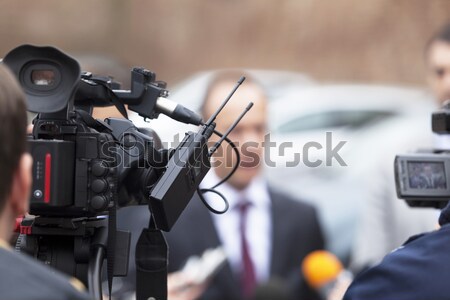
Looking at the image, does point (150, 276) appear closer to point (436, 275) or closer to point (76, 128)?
point (76, 128)

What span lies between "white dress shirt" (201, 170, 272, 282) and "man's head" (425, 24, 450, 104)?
106 centimetres

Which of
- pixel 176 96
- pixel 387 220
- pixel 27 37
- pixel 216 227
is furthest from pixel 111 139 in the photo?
pixel 27 37

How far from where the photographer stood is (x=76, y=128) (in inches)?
97.3

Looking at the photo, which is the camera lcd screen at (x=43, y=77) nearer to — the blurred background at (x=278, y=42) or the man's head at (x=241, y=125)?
the man's head at (x=241, y=125)

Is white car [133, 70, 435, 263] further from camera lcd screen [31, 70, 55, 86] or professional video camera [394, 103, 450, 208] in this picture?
camera lcd screen [31, 70, 55, 86]

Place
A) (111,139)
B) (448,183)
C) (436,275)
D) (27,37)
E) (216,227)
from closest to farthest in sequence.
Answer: (436,275)
(111,139)
(448,183)
(216,227)
(27,37)

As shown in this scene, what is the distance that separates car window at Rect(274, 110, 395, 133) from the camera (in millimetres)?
9016

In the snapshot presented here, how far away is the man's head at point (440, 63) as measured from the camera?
488cm

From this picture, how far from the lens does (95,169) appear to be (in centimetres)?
246

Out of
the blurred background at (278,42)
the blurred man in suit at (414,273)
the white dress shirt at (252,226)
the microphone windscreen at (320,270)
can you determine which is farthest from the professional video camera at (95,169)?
→ the blurred background at (278,42)

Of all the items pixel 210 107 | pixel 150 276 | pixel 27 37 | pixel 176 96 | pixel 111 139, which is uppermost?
pixel 27 37

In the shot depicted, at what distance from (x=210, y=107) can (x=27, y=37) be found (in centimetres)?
618

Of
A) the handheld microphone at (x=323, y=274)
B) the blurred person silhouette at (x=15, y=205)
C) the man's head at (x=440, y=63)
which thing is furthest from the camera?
the man's head at (x=440, y=63)

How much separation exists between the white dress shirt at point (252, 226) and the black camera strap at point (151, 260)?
5.30 feet
